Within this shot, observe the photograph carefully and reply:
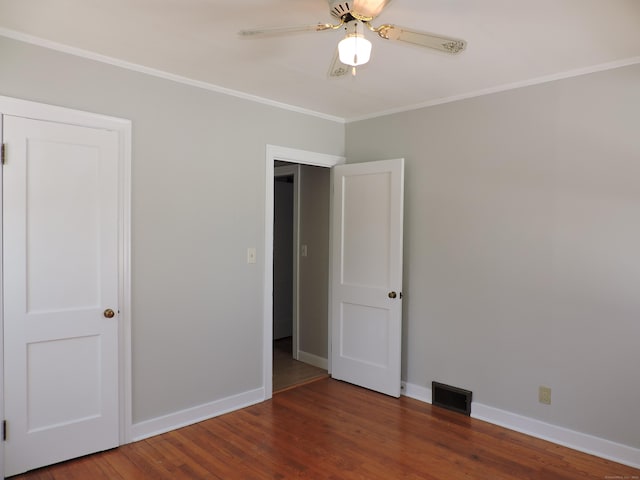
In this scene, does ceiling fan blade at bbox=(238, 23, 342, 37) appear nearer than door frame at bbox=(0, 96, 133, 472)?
Yes

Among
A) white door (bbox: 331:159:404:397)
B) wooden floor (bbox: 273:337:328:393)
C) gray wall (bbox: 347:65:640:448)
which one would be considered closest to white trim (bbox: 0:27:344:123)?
white door (bbox: 331:159:404:397)

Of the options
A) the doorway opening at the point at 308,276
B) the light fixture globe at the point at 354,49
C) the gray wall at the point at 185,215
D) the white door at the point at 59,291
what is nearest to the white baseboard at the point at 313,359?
the doorway opening at the point at 308,276

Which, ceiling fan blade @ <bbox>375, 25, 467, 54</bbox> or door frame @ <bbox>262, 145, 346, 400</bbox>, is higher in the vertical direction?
ceiling fan blade @ <bbox>375, 25, 467, 54</bbox>

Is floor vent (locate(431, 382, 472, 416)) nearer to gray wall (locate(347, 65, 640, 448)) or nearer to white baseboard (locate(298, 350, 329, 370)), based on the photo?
gray wall (locate(347, 65, 640, 448))

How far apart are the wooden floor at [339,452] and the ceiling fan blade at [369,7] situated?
2430 millimetres

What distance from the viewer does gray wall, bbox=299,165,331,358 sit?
4.57 meters

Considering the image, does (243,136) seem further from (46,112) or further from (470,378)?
(470,378)

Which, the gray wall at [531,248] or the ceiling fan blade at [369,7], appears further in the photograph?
the gray wall at [531,248]

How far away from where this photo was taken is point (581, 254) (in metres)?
2.95

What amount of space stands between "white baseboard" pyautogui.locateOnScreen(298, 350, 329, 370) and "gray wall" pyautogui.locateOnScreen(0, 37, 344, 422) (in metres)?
1.07

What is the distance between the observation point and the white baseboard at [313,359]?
181 inches

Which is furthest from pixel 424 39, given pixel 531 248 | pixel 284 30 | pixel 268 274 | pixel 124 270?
pixel 268 274

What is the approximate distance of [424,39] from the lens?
1850mm

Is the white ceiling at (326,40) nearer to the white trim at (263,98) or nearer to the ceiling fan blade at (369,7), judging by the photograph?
the white trim at (263,98)
